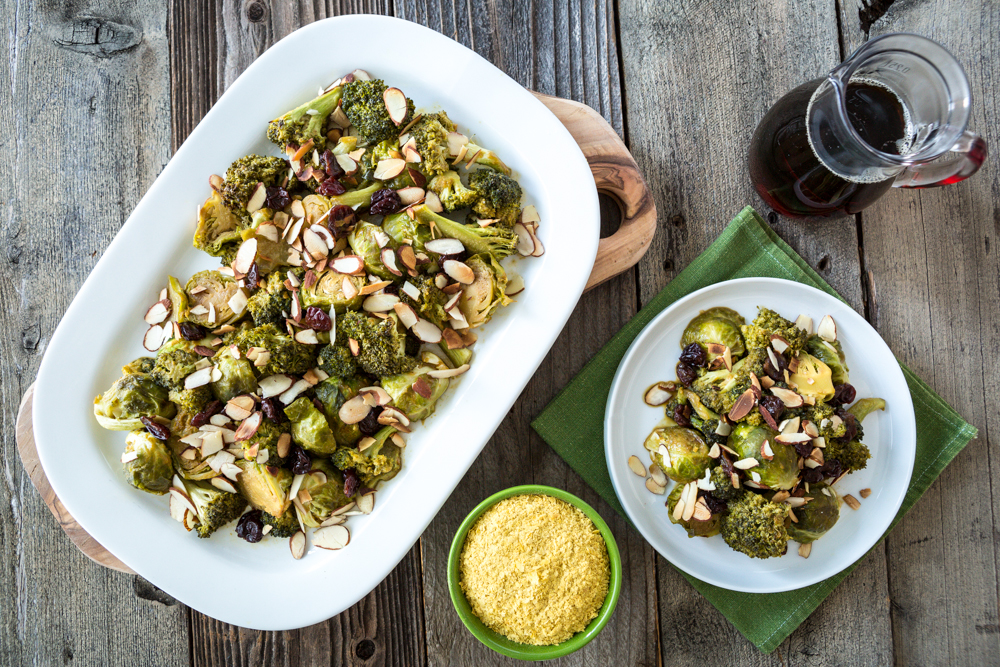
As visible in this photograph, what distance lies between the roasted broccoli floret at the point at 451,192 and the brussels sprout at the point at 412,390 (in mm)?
526

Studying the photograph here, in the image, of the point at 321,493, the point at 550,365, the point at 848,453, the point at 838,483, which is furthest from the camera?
the point at 550,365

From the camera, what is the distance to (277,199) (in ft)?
6.03

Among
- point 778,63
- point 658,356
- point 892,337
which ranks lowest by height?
point 892,337

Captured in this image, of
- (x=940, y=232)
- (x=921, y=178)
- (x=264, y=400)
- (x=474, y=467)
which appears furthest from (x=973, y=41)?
(x=264, y=400)

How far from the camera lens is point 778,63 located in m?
2.20

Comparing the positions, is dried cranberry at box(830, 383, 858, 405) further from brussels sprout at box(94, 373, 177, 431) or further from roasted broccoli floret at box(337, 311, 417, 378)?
brussels sprout at box(94, 373, 177, 431)

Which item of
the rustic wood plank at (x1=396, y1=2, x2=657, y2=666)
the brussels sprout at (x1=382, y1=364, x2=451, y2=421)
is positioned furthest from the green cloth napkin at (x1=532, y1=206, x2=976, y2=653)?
the brussels sprout at (x1=382, y1=364, x2=451, y2=421)

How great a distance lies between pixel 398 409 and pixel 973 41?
256 cm

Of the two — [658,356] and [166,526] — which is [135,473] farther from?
[658,356]

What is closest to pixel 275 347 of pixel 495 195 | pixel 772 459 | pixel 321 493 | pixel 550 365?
pixel 321 493

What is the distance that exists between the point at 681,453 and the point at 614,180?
96 centimetres

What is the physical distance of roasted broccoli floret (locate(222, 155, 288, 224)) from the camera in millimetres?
1798

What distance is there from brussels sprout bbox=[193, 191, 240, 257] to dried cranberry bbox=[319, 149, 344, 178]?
33 cm

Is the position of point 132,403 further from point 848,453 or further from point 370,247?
point 848,453
